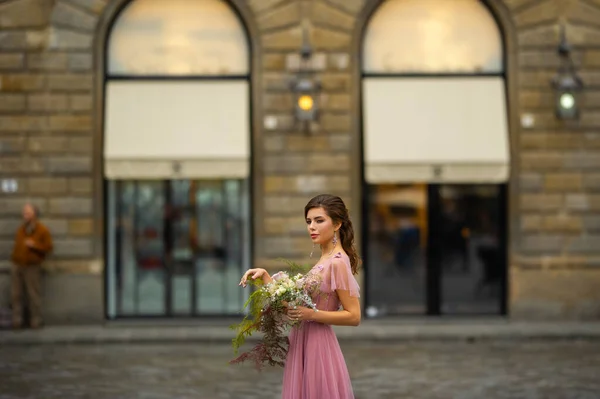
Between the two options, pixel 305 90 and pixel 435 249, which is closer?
pixel 305 90

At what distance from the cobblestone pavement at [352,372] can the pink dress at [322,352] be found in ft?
16.3

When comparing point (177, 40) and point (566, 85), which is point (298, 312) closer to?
point (566, 85)

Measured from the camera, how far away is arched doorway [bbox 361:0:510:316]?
60.8 feet

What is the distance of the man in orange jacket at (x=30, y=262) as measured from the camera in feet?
57.9

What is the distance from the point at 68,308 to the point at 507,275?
6.75 m

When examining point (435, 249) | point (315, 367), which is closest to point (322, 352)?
point (315, 367)

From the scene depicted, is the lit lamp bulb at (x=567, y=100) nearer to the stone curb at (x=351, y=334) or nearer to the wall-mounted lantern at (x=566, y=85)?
the wall-mounted lantern at (x=566, y=85)

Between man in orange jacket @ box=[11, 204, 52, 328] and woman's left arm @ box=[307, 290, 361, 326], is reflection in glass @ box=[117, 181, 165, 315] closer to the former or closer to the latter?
man in orange jacket @ box=[11, 204, 52, 328]

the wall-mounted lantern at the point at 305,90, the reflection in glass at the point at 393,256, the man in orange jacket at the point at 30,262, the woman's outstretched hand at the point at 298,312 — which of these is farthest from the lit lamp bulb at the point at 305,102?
the woman's outstretched hand at the point at 298,312

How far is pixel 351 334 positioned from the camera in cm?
1659

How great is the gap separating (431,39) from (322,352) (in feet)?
42.2

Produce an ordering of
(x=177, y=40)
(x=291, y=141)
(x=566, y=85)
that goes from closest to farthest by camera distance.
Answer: (x=566, y=85) < (x=291, y=141) < (x=177, y=40)

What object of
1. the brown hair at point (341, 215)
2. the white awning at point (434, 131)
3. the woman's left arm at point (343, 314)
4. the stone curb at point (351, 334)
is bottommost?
the stone curb at point (351, 334)

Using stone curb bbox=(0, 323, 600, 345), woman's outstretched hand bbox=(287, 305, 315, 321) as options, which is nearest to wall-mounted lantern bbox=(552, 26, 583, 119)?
stone curb bbox=(0, 323, 600, 345)
